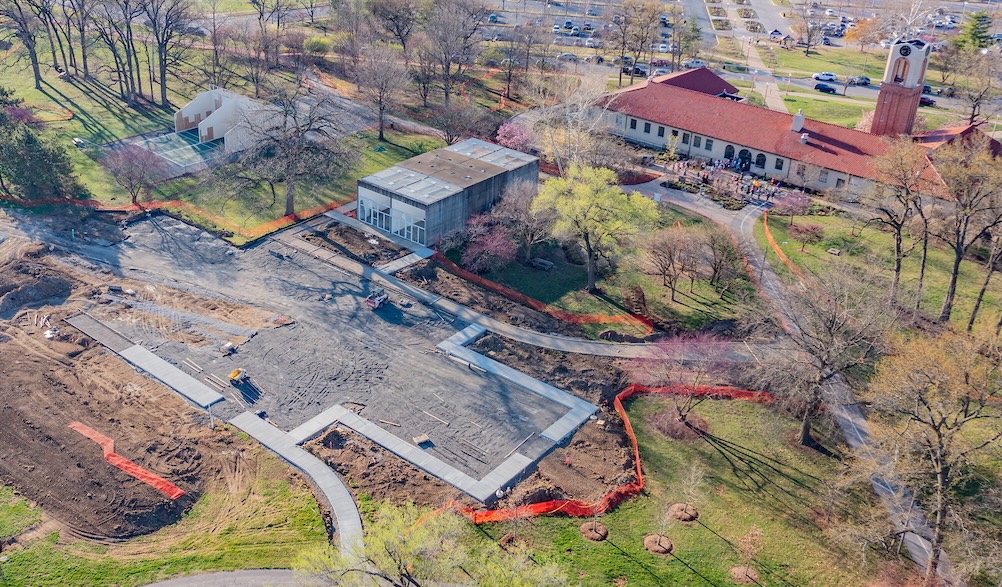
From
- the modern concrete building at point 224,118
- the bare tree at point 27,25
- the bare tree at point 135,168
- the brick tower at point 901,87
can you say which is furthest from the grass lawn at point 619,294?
the bare tree at point 27,25

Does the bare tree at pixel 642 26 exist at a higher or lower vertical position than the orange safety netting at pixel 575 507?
higher

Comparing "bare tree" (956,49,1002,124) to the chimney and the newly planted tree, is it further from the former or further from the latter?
the newly planted tree

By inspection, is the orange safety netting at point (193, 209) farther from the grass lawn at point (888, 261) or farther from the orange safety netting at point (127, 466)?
the grass lawn at point (888, 261)

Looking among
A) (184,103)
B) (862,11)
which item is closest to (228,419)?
(184,103)

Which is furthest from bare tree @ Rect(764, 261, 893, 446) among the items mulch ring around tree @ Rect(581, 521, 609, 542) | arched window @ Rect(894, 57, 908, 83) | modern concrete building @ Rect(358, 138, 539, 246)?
arched window @ Rect(894, 57, 908, 83)

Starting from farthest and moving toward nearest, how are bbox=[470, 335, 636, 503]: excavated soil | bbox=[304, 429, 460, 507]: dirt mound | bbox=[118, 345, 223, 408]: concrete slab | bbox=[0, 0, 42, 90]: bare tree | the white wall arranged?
bbox=[0, 0, 42, 90]: bare tree < the white wall < bbox=[118, 345, 223, 408]: concrete slab < bbox=[470, 335, 636, 503]: excavated soil < bbox=[304, 429, 460, 507]: dirt mound

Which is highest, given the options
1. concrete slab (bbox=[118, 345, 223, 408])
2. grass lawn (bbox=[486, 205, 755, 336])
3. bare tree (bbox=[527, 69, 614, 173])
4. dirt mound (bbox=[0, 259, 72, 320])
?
bare tree (bbox=[527, 69, 614, 173])

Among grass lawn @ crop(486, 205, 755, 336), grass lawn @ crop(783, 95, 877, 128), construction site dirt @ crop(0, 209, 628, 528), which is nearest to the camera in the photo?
construction site dirt @ crop(0, 209, 628, 528)
